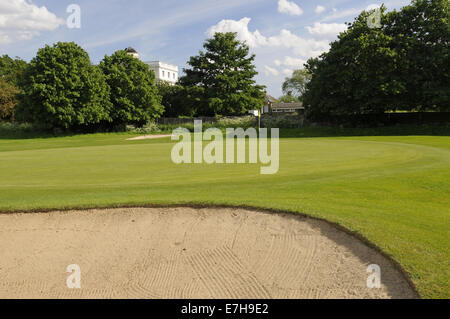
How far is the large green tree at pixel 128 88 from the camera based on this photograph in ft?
166

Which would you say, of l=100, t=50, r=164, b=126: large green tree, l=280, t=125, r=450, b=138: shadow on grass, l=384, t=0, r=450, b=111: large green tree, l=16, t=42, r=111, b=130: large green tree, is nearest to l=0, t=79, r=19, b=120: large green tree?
l=16, t=42, r=111, b=130: large green tree

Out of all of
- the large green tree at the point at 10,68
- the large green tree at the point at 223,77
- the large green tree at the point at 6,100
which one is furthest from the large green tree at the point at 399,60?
the large green tree at the point at 10,68

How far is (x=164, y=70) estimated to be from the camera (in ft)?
359

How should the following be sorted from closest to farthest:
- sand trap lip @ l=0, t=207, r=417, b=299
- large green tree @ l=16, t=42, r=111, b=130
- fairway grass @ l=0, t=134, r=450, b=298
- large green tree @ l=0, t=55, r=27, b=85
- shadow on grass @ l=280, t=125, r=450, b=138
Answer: sand trap lip @ l=0, t=207, r=417, b=299 → fairway grass @ l=0, t=134, r=450, b=298 → shadow on grass @ l=280, t=125, r=450, b=138 → large green tree @ l=16, t=42, r=111, b=130 → large green tree @ l=0, t=55, r=27, b=85

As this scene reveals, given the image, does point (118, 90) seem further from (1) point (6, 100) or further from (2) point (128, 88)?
(1) point (6, 100)

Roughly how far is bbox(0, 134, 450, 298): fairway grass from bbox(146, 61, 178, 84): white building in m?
93.4

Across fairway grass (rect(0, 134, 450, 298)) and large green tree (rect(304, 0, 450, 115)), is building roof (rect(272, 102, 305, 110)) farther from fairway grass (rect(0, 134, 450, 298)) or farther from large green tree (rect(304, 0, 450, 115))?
fairway grass (rect(0, 134, 450, 298))

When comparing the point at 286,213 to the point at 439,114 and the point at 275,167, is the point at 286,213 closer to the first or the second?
the point at 275,167

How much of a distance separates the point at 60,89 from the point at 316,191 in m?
44.7

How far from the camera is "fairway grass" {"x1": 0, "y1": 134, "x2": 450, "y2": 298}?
553 centimetres

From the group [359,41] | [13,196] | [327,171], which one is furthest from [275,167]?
[359,41]

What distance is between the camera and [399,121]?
42438 mm

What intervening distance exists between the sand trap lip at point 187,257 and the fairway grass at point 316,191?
0.42 m

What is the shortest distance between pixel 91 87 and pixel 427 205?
4657cm
